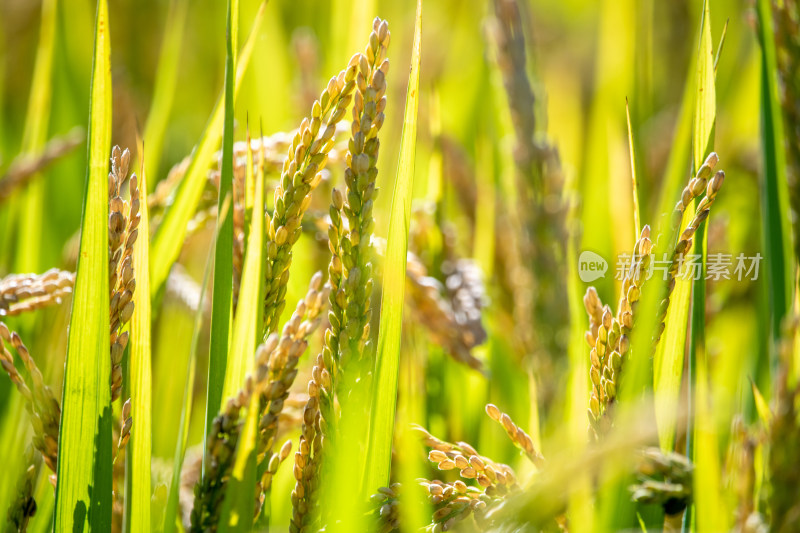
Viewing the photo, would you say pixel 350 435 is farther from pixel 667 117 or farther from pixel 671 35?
pixel 667 117

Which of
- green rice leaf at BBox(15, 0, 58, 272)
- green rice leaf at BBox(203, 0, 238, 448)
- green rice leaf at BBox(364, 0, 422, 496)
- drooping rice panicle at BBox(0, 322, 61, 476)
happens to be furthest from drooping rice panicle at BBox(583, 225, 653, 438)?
green rice leaf at BBox(15, 0, 58, 272)

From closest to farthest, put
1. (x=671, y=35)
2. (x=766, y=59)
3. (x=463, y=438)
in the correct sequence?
(x=766, y=59) → (x=463, y=438) → (x=671, y=35)

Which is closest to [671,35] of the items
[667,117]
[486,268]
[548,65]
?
[667,117]

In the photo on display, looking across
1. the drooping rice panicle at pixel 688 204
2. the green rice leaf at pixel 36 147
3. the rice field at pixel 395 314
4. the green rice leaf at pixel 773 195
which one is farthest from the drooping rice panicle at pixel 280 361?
the green rice leaf at pixel 36 147

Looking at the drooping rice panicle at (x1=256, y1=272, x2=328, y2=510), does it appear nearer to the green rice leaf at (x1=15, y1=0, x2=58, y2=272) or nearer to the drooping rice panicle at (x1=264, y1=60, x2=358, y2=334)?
the drooping rice panicle at (x1=264, y1=60, x2=358, y2=334)

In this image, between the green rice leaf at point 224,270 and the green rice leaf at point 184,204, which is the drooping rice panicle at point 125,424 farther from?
the green rice leaf at point 184,204

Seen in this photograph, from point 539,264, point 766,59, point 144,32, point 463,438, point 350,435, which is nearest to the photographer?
point 350,435
